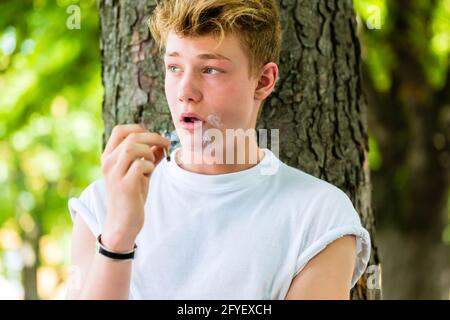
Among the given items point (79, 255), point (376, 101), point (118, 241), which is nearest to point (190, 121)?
point (118, 241)

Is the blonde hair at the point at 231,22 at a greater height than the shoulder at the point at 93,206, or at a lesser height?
greater

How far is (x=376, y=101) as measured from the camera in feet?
22.9

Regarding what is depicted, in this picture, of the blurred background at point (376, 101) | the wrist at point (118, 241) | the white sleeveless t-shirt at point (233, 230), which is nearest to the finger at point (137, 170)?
the wrist at point (118, 241)

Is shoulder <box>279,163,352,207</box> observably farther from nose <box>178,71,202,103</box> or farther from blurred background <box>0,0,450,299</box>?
blurred background <box>0,0,450,299</box>

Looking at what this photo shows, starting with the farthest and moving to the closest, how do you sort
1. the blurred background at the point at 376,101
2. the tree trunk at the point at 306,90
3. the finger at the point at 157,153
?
the blurred background at the point at 376,101 → the tree trunk at the point at 306,90 → the finger at the point at 157,153

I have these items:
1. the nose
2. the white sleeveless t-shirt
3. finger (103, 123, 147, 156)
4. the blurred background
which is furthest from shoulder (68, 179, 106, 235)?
the blurred background

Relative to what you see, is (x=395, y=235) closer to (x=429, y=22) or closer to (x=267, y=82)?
(x=429, y=22)

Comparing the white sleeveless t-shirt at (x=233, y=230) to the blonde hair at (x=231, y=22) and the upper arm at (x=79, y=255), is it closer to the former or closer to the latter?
the upper arm at (x=79, y=255)

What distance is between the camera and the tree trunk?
307 cm

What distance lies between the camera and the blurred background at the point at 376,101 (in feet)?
17.9

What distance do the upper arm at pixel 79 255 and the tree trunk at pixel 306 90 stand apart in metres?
0.74

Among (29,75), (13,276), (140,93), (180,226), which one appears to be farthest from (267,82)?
(13,276)

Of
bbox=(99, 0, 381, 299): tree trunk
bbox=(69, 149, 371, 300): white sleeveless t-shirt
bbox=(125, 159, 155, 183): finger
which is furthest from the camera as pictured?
bbox=(99, 0, 381, 299): tree trunk

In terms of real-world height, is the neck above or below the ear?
below
